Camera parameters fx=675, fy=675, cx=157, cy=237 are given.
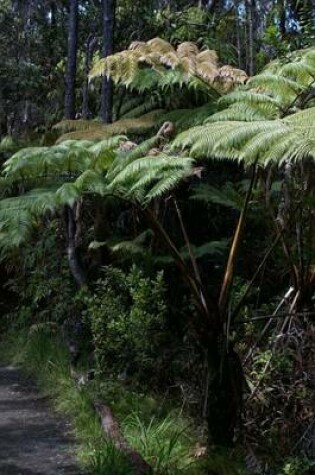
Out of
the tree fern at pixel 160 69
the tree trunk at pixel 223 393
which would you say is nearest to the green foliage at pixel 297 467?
the tree trunk at pixel 223 393

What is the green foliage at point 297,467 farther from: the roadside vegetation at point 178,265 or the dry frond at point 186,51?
the dry frond at point 186,51

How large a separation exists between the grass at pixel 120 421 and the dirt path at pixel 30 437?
0.13 meters

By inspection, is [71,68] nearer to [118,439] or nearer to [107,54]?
[107,54]

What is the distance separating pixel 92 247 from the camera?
26.5ft

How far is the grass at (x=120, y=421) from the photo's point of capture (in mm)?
5019

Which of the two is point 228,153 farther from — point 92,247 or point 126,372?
point 92,247

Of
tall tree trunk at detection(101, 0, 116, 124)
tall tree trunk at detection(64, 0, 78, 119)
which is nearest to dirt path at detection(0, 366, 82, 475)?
tall tree trunk at detection(101, 0, 116, 124)

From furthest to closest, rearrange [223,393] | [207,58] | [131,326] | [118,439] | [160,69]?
[207,58]
[160,69]
[131,326]
[118,439]
[223,393]

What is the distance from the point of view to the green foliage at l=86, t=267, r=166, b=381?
6836 mm

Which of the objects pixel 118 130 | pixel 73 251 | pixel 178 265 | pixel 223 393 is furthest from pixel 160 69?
pixel 223 393

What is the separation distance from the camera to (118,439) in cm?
531

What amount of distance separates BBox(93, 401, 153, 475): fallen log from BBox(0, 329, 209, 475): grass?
0.06 meters

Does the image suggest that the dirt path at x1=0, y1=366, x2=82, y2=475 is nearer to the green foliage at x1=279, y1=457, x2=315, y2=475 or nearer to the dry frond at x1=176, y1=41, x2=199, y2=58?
the green foliage at x1=279, y1=457, x2=315, y2=475

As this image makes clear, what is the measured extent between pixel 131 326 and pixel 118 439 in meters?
1.71
